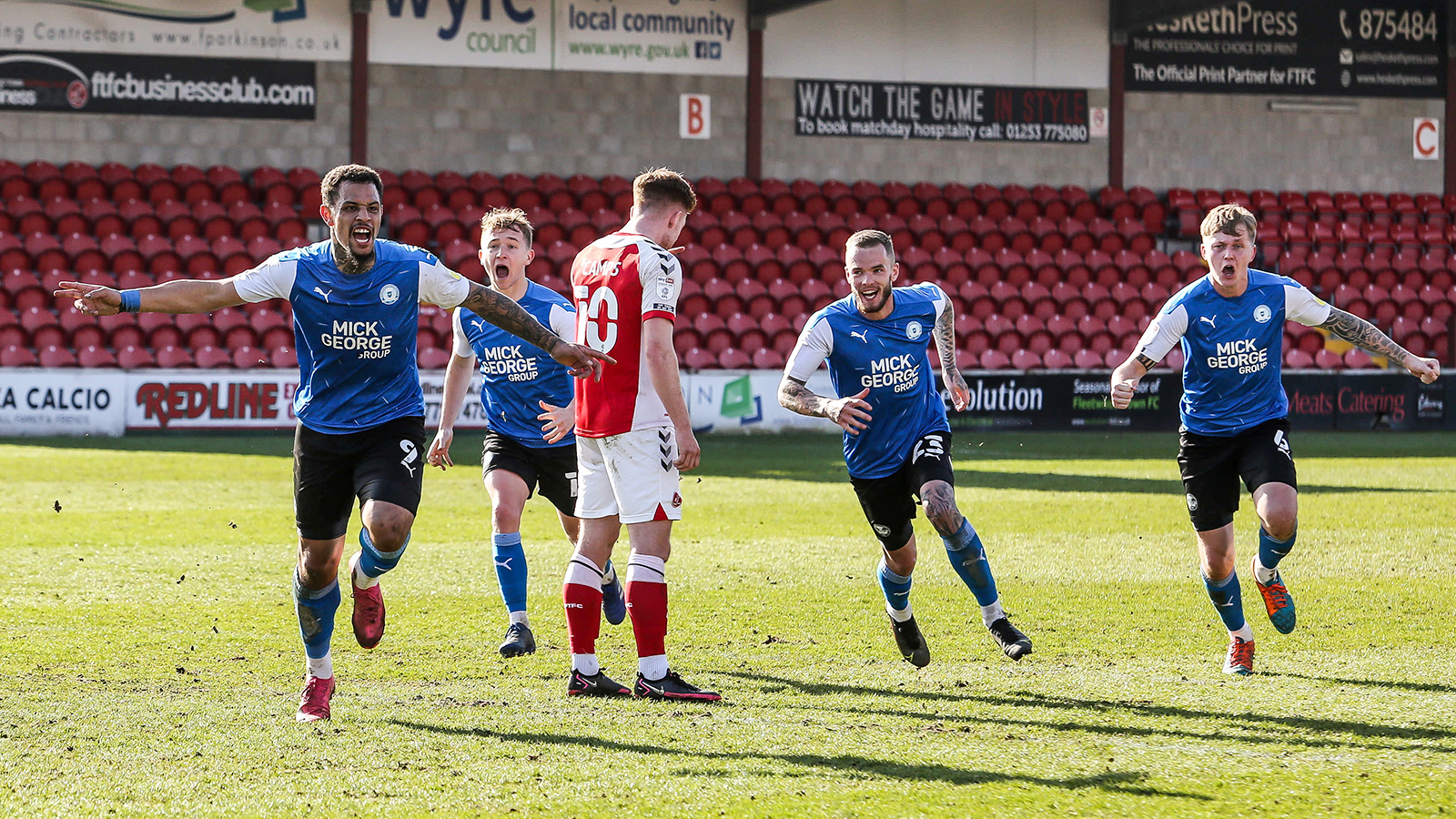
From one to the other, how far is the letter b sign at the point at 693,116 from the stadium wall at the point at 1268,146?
8370 millimetres

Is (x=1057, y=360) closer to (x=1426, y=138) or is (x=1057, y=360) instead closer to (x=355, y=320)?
(x=1426, y=138)

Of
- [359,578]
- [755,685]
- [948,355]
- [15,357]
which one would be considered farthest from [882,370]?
[15,357]

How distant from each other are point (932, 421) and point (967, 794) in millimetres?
2505

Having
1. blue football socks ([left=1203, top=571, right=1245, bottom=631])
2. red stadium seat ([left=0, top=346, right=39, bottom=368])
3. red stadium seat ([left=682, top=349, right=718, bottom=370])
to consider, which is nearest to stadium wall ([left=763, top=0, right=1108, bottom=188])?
red stadium seat ([left=682, top=349, right=718, bottom=370])

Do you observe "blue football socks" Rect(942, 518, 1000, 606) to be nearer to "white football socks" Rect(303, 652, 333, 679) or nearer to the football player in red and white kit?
the football player in red and white kit

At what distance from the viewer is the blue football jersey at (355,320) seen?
210 inches

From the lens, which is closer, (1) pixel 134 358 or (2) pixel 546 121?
(1) pixel 134 358

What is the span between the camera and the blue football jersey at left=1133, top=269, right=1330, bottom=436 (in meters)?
6.38

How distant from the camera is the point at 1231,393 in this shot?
21.0 feet

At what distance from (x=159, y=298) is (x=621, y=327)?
1.67 meters

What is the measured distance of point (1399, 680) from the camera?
19.0 feet

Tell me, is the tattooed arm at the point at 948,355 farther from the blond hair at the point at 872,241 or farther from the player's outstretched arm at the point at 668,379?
the player's outstretched arm at the point at 668,379

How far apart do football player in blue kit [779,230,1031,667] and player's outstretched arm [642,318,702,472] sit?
903 mm

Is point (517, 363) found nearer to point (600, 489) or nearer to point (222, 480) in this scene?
point (600, 489)
